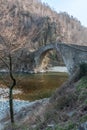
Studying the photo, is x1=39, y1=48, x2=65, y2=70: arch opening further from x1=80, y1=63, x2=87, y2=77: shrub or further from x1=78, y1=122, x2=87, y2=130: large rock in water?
x1=78, y1=122, x2=87, y2=130: large rock in water

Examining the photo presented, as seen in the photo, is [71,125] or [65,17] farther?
[65,17]

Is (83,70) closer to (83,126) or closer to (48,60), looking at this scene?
(83,126)

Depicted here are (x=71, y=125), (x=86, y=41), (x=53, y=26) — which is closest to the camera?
(x=71, y=125)

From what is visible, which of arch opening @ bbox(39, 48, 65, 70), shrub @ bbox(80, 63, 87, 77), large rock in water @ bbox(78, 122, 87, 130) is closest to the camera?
large rock in water @ bbox(78, 122, 87, 130)

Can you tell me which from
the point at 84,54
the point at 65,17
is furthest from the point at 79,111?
the point at 65,17

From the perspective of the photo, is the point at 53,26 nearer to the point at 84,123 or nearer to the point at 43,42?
the point at 43,42

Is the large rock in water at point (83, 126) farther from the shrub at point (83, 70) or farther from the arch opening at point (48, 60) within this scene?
the arch opening at point (48, 60)

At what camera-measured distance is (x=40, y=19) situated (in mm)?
84688

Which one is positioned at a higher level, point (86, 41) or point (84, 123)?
point (84, 123)

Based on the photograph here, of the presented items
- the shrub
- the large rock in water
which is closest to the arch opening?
the shrub

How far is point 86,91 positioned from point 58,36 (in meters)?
73.2

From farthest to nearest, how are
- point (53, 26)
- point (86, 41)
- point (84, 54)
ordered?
point (86, 41) → point (53, 26) → point (84, 54)

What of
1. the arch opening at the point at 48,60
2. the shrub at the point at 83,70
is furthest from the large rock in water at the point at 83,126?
the arch opening at the point at 48,60

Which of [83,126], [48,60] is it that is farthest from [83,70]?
[48,60]
